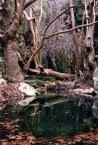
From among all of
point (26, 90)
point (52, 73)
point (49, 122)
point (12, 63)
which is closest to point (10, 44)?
point (12, 63)

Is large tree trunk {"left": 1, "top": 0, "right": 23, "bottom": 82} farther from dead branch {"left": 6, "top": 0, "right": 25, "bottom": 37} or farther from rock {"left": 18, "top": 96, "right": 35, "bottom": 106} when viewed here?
rock {"left": 18, "top": 96, "right": 35, "bottom": 106}

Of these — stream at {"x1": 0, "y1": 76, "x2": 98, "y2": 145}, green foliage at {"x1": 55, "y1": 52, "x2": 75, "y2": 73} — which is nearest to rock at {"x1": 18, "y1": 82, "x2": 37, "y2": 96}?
stream at {"x1": 0, "y1": 76, "x2": 98, "y2": 145}

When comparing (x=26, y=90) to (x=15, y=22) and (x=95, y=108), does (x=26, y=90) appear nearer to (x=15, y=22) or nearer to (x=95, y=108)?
(x=15, y=22)

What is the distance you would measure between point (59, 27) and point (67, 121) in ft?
54.5

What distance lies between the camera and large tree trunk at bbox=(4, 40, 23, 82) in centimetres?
1145

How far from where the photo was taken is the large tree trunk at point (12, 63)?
37.6ft

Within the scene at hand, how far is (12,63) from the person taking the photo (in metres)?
11.7

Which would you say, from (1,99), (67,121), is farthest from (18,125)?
(1,99)

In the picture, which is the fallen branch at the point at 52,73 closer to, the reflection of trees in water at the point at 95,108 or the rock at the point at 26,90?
the rock at the point at 26,90

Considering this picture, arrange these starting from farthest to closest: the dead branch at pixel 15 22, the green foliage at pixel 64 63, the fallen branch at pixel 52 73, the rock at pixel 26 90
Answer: the green foliage at pixel 64 63 → the fallen branch at pixel 52 73 → the rock at pixel 26 90 → the dead branch at pixel 15 22

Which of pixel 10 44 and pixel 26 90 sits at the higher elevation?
pixel 10 44

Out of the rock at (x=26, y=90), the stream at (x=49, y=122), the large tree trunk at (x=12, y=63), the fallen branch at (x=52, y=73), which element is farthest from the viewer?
the fallen branch at (x=52, y=73)

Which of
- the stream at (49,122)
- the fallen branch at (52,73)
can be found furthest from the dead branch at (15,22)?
the fallen branch at (52,73)

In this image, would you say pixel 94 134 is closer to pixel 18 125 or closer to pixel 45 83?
pixel 18 125
